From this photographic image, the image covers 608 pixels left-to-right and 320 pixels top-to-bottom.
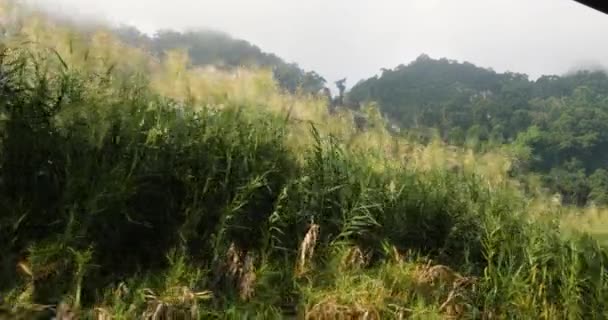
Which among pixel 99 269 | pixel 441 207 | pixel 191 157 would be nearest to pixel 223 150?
pixel 191 157

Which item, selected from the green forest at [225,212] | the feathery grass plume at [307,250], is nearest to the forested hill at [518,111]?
the green forest at [225,212]

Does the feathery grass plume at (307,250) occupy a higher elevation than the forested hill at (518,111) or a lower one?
lower

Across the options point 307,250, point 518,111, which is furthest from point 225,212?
point 518,111

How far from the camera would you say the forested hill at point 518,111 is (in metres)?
7.82

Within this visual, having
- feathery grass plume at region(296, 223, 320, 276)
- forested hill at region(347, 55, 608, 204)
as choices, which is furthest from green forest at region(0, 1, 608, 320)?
forested hill at region(347, 55, 608, 204)

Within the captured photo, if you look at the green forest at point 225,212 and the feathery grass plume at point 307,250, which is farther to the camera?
the feathery grass plume at point 307,250

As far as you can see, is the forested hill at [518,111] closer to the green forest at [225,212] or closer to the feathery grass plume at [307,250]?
the green forest at [225,212]

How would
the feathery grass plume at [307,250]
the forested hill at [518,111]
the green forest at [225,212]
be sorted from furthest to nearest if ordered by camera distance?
1. the forested hill at [518,111]
2. the feathery grass plume at [307,250]
3. the green forest at [225,212]

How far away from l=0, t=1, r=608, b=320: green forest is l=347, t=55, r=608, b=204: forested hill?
1568 millimetres

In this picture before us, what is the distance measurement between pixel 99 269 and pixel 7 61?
100 cm

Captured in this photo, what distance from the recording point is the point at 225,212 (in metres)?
2.89

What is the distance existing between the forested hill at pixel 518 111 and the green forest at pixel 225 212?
1.57m

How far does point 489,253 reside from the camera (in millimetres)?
3250

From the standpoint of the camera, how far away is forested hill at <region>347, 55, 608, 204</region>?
7824 millimetres
